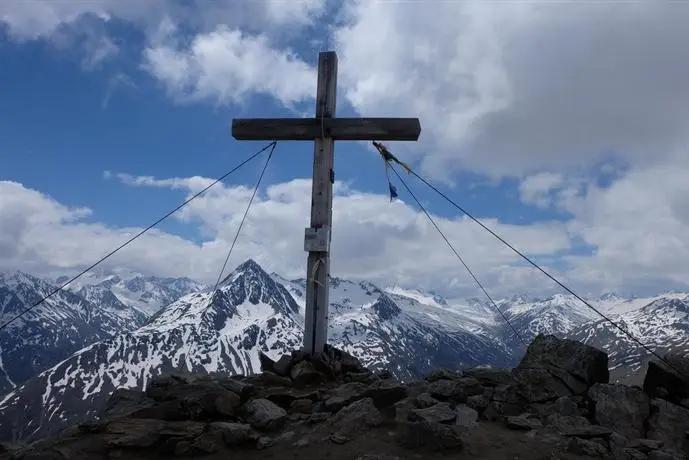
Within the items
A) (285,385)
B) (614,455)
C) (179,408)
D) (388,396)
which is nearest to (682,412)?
(614,455)

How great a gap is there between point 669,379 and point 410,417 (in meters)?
6.24

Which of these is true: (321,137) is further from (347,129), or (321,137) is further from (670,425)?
(670,425)

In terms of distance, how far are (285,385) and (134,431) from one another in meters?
3.79

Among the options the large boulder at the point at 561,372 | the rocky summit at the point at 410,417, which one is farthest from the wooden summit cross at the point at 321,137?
the large boulder at the point at 561,372

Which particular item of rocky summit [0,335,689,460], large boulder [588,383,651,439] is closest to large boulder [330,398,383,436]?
rocky summit [0,335,689,460]

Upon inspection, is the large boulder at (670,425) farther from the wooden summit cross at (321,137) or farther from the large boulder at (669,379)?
the wooden summit cross at (321,137)

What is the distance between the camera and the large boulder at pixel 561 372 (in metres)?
10.9

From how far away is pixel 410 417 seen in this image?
9445 mm

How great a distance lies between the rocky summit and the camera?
8.55 metres

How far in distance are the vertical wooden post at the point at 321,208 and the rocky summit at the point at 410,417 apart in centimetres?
129

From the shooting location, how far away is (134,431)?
9.40 metres

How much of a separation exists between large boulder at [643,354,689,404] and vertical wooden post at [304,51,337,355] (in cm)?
782

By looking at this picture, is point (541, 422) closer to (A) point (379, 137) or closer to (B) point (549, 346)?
(B) point (549, 346)

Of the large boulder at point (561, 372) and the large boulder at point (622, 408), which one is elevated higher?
the large boulder at point (561, 372)
